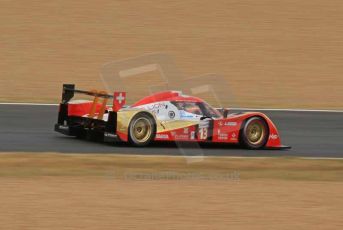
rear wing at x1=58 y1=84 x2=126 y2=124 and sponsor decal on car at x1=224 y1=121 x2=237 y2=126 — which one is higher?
rear wing at x1=58 y1=84 x2=126 y2=124

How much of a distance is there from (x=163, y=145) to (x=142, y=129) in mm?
817

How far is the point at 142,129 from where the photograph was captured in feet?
45.3

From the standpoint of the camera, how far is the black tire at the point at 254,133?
1428cm

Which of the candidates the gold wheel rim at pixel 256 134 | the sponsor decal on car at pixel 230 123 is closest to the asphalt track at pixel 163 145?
the gold wheel rim at pixel 256 134

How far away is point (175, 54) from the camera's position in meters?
26.8

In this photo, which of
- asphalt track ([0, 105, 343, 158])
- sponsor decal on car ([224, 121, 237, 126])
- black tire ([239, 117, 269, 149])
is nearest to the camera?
asphalt track ([0, 105, 343, 158])

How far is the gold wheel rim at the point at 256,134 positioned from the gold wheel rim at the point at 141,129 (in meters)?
1.90

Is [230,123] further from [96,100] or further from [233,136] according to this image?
[96,100]

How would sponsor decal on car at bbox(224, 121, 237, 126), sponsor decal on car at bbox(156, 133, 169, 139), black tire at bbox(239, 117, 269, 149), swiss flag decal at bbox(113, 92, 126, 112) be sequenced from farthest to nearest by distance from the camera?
1. black tire at bbox(239, 117, 269, 149)
2. sponsor decal on car at bbox(224, 121, 237, 126)
3. sponsor decal on car at bbox(156, 133, 169, 139)
4. swiss flag decal at bbox(113, 92, 126, 112)

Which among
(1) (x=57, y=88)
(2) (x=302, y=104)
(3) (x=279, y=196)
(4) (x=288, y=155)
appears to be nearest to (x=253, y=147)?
(4) (x=288, y=155)

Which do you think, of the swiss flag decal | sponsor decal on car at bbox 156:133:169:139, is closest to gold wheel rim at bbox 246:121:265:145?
sponsor decal on car at bbox 156:133:169:139

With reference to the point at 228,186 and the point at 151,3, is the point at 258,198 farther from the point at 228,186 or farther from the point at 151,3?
the point at 151,3

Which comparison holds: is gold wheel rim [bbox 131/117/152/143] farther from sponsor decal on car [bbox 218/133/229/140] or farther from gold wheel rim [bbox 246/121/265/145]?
gold wheel rim [bbox 246/121/265/145]

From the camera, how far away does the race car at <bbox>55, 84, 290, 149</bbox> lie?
13672 mm
